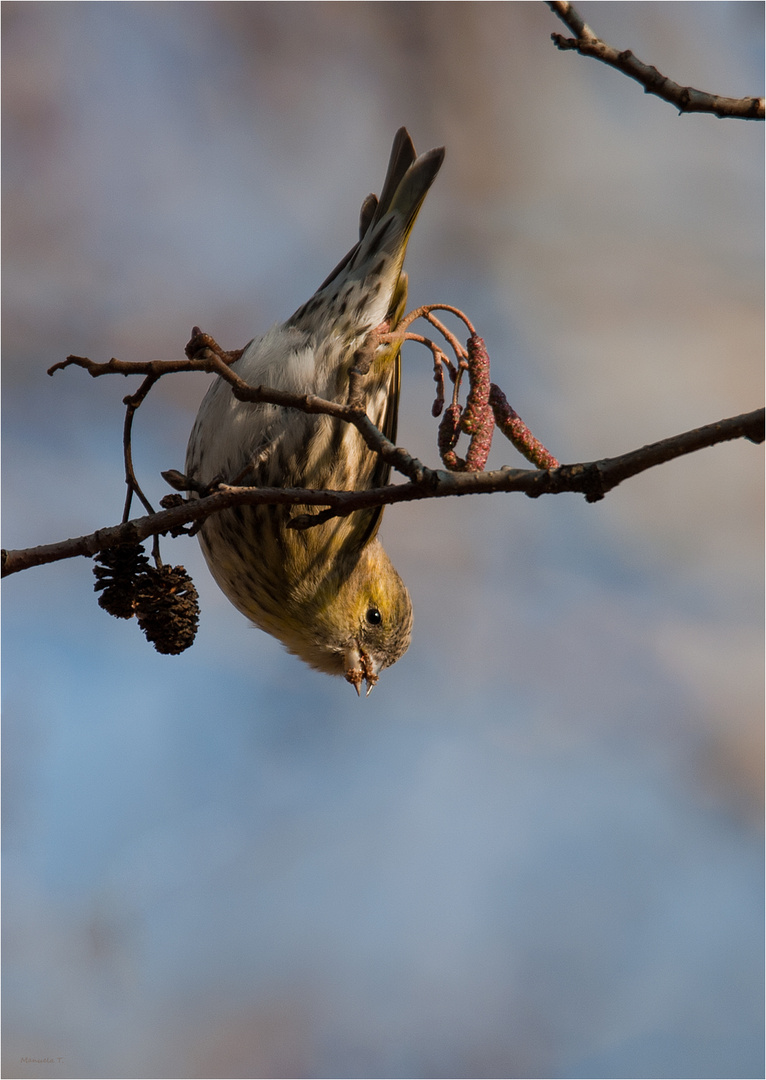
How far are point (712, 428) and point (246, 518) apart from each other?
151 cm

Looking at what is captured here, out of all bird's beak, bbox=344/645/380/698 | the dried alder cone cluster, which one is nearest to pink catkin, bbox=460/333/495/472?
the dried alder cone cluster

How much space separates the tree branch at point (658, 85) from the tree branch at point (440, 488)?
44cm

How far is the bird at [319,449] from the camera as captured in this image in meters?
2.54

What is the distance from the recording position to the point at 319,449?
8.41 ft

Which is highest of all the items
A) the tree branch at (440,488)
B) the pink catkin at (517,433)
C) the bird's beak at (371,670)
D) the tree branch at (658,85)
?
the tree branch at (658,85)

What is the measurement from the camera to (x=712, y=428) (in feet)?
4.19

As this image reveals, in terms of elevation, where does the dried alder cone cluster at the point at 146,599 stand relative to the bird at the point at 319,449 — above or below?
below

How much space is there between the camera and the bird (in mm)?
2545

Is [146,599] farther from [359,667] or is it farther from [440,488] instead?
[359,667]

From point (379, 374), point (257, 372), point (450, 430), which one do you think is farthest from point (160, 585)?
point (379, 374)

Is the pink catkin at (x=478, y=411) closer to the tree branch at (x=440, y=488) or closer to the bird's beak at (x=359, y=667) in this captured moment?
the tree branch at (x=440, y=488)

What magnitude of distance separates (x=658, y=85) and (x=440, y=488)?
0.63 m

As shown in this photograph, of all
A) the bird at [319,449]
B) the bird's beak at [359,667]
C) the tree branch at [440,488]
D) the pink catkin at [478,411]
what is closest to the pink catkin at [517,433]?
the pink catkin at [478,411]

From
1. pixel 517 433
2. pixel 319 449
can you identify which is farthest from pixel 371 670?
pixel 517 433
